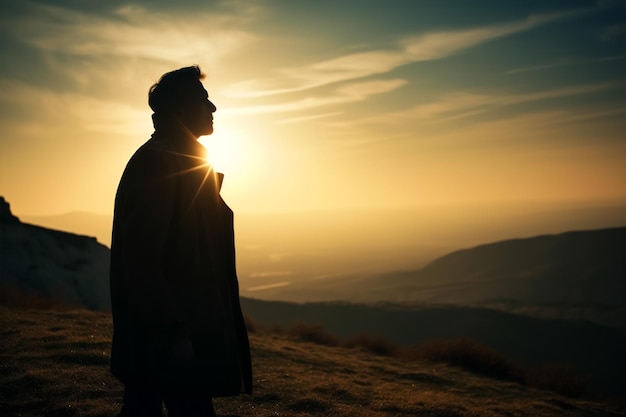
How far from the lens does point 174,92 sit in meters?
3.88

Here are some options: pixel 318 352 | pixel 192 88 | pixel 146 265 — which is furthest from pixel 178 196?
pixel 318 352

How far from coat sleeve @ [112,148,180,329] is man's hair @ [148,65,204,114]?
49cm

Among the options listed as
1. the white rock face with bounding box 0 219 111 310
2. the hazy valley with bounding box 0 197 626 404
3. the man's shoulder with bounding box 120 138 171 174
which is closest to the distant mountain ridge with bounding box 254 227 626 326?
the hazy valley with bounding box 0 197 626 404

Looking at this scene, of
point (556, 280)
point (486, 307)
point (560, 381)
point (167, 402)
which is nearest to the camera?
point (167, 402)

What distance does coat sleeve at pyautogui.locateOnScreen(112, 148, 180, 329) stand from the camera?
325 centimetres

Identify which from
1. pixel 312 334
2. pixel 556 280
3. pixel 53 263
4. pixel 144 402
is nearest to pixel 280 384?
pixel 144 402

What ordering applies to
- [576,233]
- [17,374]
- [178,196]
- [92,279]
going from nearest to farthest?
[178,196]
[17,374]
[92,279]
[576,233]

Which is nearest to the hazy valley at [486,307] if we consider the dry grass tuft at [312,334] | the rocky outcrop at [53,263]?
the rocky outcrop at [53,263]

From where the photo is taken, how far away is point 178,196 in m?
3.65

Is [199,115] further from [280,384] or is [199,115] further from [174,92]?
[280,384]

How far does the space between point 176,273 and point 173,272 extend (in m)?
0.02

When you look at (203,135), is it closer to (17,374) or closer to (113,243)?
(113,243)

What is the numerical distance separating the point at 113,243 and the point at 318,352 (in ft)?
52.1

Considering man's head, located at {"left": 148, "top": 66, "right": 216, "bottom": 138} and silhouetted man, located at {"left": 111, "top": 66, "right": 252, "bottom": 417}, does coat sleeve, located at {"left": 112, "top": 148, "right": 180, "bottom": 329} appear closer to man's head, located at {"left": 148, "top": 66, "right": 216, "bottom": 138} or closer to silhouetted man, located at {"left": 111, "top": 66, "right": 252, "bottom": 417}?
silhouetted man, located at {"left": 111, "top": 66, "right": 252, "bottom": 417}
